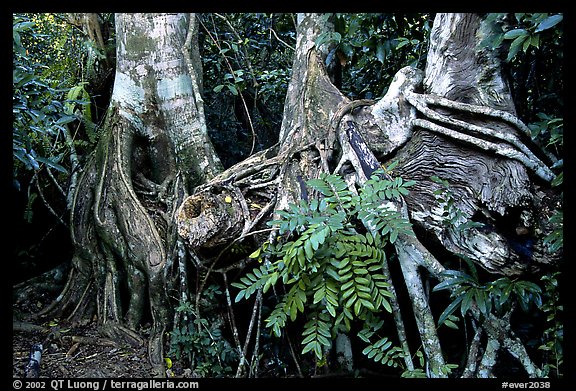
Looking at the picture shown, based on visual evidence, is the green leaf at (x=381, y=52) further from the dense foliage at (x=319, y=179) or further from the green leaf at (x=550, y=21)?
the green leaf at (x=550, y=21)

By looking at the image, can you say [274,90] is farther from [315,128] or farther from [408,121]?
[408,121]

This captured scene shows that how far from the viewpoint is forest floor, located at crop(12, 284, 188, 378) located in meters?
3.79

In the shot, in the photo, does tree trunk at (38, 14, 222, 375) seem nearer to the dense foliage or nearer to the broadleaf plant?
the dense foliage

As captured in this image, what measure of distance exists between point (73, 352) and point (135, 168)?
5.17 ft

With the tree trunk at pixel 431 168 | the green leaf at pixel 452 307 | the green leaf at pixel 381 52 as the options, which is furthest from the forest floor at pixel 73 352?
the green leaf at pixel 381 52

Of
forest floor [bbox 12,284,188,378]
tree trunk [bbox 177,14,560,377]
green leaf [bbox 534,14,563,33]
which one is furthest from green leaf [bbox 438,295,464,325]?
forest floor [bbox 12,284,188,378]

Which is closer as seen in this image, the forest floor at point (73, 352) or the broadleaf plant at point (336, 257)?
the broadleaf plant at point (336, 257)

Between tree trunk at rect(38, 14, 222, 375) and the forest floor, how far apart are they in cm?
14

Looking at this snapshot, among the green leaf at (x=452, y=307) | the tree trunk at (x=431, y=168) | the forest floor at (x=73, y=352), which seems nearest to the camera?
the green leaf at (x=452, y=307)

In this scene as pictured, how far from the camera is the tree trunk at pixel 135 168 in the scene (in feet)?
14.0

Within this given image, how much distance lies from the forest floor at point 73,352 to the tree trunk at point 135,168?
139 millimetres

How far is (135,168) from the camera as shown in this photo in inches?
181

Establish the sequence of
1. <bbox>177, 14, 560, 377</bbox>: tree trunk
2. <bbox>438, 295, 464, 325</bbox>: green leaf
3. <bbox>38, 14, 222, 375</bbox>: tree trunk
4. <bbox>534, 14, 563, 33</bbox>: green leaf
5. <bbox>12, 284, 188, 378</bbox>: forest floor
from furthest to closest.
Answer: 1. <bbox>38, 14, 222, 375</bbox>: tree trunk
2. <bbox>12, 284, 188, 378</bbox>: forest floor
3. <bbox>177, 14, 560, 377</bbox>: tree trunk
4. <bbox>438, 295, 464, 325</bbox>: green leaf
5. <bbox>534, 14, 563, 33</bbox>: green leaf

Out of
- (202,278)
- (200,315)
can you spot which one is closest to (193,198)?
(202,278)
